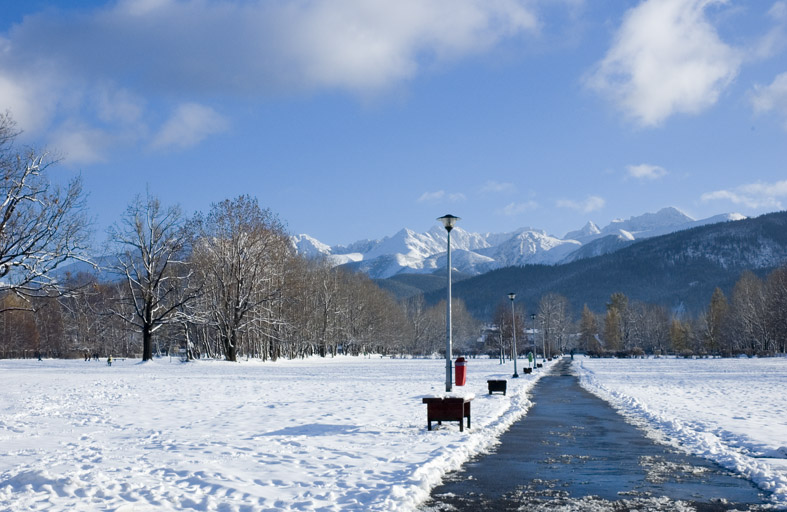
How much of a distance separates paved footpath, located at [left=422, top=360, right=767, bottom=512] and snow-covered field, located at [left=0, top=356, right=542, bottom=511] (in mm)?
585

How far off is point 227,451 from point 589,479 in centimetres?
624

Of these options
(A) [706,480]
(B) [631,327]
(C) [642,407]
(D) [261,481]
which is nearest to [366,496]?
(D) [261,481]

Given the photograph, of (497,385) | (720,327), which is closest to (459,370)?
(497,385)

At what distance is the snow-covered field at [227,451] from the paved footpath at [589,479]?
0.58 m

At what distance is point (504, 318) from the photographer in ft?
446

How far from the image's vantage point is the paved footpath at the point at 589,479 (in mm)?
8164

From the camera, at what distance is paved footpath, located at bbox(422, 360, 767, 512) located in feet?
26.8

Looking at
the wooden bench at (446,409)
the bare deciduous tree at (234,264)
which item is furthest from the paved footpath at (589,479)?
the bare deciduous tree at (234,264)

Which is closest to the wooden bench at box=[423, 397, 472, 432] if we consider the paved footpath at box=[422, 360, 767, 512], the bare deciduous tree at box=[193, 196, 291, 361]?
the paved footpath at box=[422, 360, 767, 512]

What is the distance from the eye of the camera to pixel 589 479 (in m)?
9.71

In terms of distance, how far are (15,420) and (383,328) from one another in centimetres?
10448

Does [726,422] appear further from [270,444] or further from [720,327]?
[720,327]

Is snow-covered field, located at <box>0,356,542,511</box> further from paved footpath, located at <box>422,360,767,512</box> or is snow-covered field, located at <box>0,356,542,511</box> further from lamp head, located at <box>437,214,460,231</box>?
lamp head, located at <box>437,214,460,231</box>

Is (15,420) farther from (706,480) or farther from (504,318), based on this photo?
(504,318)
